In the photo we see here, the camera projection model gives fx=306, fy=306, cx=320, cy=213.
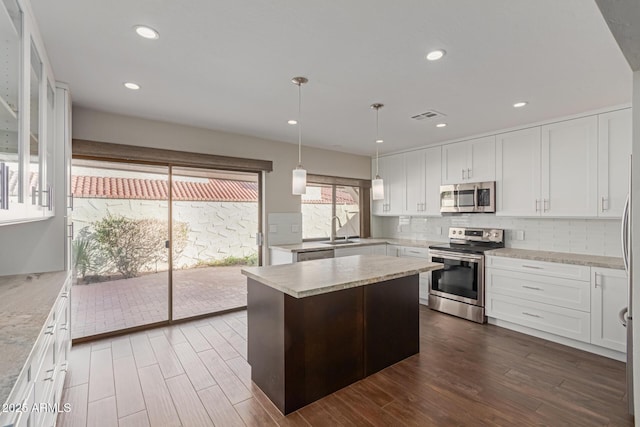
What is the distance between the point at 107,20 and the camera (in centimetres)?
174

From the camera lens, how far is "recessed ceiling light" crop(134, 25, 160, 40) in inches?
71.2

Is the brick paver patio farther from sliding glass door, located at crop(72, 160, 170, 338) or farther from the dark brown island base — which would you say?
the dark brown island base

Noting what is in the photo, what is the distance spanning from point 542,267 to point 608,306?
2.03ft

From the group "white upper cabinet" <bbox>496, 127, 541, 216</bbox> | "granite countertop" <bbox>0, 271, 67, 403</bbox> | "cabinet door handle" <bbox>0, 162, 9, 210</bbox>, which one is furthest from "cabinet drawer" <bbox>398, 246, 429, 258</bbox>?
"cabinet door handle" <bbox>0, 162, 9, 210</bbox>

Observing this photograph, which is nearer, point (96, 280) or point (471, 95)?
point (471, 95)

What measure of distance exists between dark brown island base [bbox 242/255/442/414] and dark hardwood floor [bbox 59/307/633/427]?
124 millimetres

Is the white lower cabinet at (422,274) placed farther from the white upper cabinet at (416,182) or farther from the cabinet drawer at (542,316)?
the cabinet drawer at (542,316)

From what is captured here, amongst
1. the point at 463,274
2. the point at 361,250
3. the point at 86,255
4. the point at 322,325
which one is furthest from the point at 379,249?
the point at 86,255

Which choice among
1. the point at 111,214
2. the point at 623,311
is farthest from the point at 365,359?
the point at 111,214

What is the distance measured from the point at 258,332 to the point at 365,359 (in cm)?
94

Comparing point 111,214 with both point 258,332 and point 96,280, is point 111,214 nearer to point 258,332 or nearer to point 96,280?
point 96,280

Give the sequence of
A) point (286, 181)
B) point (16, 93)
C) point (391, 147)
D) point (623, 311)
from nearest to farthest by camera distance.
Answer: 1. point (16, 93)
2. point (623, 311)
3. point (286, 181)
4. point (391, 147)

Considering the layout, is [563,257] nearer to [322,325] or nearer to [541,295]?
[541,295]

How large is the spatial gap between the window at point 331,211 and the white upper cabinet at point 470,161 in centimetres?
171
